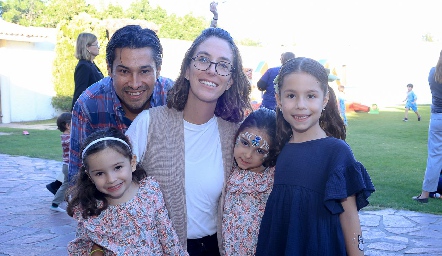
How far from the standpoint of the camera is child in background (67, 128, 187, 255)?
237 cm

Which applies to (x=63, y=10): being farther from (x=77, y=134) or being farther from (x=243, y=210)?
(x=243, y=210)

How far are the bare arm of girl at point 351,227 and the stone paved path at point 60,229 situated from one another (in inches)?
107

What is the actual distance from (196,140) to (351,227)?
91 cm

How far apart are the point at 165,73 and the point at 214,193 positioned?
1828 cm

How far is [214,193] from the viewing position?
246 cm

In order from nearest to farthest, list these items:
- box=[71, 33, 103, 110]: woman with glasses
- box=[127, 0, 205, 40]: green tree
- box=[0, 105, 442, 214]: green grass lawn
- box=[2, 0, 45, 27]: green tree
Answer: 1. box=[71, 33, 103, 110]: woman with glasses
2. box=[0, 105, 442, 214]: green grass lawn
3. box=[127, 0, 205, 40]: green tree
4. box=[2, 0, 45, 27]: green tree

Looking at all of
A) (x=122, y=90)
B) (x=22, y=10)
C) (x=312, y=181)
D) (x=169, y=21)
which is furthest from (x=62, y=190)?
(x=22, y=10)

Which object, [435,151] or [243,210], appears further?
[435,151]

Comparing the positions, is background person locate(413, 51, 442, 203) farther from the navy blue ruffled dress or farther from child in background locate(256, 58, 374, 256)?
the navy blue ruffled dress

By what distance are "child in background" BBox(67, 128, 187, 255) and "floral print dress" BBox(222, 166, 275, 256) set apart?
294 millimetres

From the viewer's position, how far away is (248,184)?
2.54 m

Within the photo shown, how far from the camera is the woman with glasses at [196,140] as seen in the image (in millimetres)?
2389

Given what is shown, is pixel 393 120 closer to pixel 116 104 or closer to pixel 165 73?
pixel 165 73

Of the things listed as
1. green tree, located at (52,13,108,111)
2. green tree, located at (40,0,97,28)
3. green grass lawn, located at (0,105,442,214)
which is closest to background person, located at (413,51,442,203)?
green grass lawn, located at (0,105,442,214)
